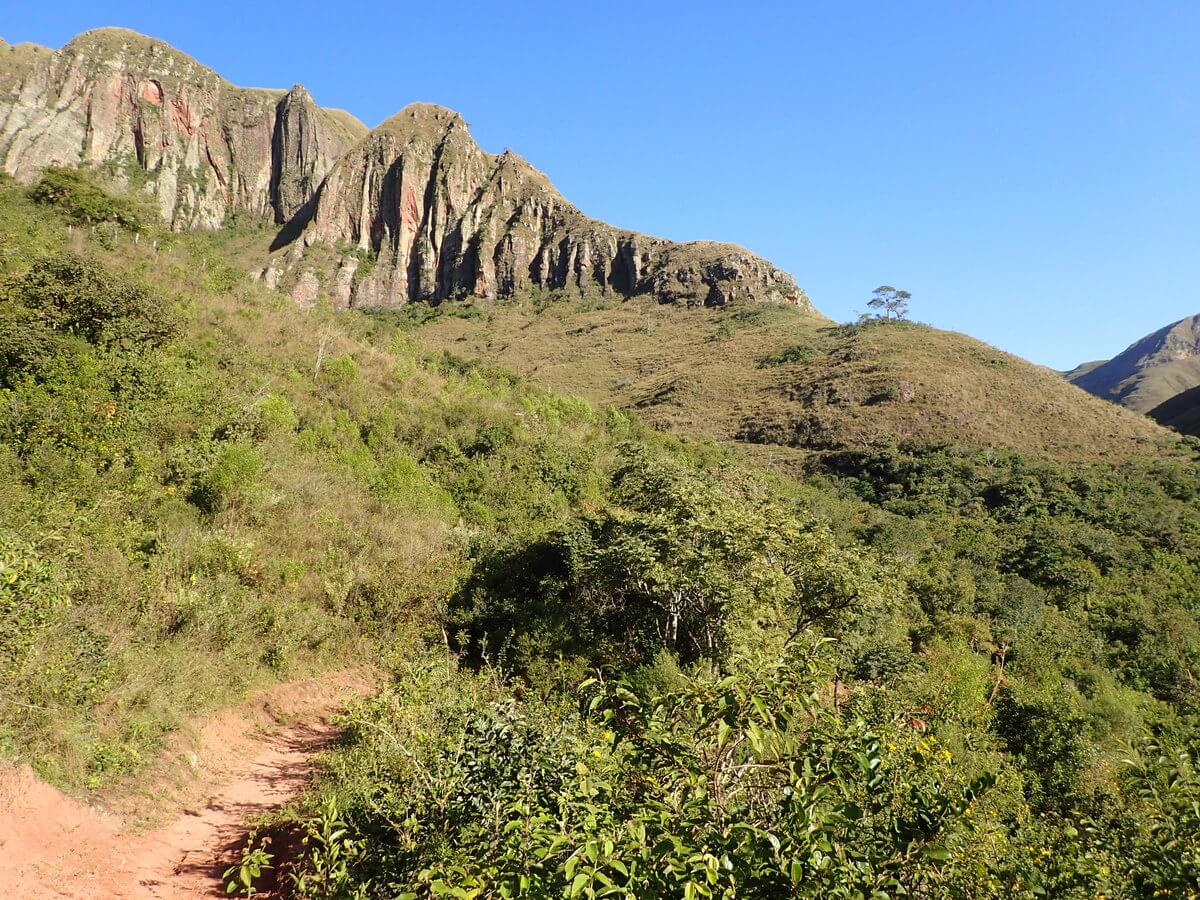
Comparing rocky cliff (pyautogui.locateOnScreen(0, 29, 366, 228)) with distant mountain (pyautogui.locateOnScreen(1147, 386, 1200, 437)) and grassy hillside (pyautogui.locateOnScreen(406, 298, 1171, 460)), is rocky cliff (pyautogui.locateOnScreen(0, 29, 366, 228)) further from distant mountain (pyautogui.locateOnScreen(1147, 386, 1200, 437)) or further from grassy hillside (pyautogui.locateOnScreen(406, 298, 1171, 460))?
distant mountain (pyautogui.locateOnScreen(1147, 386, 1200, 437))

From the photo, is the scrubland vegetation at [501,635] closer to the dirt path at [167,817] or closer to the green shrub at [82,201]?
the green shrub at [82,201]

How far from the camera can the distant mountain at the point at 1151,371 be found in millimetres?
116000

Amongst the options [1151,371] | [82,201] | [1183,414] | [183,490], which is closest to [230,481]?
[183,490]

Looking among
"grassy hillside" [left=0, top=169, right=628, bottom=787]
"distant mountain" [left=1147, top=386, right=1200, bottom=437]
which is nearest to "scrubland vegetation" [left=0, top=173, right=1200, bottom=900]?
"grassy hillside" [left=0, top=169, right=628, bottom=787]

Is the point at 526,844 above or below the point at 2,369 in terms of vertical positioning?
below

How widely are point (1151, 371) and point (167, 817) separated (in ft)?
599

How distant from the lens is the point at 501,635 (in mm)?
10164

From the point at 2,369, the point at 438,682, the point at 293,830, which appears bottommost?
the point at 293,830

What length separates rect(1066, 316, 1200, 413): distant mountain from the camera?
381 ft

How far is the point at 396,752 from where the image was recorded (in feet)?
17.5

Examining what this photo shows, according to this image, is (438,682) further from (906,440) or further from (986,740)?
(906,440)

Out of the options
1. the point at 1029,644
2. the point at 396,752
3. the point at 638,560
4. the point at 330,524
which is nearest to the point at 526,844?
the point at 396,752

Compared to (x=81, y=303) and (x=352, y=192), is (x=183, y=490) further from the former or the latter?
(x=352, y=192)

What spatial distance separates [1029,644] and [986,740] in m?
11.0
